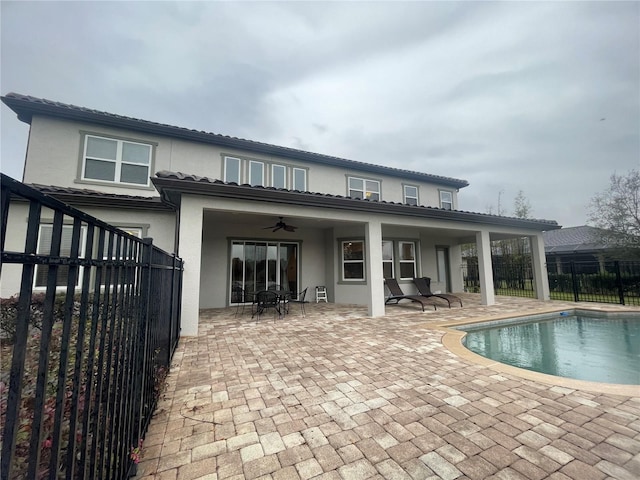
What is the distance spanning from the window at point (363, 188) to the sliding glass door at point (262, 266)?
13.8 ft

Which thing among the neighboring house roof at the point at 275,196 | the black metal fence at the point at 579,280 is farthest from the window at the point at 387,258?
the black metal fence at the point at 579,280

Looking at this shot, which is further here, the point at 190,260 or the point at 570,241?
the point at 570,241

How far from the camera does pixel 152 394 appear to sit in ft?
9.61

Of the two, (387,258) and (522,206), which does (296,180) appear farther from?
(522,206)

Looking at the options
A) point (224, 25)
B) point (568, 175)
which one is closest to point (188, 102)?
point (224, 25)

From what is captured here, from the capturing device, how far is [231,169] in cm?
1099

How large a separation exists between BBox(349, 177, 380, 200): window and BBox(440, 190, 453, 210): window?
15.1 ft

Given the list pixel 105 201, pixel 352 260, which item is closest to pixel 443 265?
pixel 352 260

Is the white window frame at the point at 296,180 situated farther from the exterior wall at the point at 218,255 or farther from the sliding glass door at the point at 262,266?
the sliding glass door at the point at 262,266

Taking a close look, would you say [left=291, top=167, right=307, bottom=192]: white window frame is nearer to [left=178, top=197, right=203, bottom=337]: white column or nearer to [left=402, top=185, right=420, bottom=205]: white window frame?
[left=402, top=185, right=420, bottom=205]: white window frame

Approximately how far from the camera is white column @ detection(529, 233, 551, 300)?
39.0 feet

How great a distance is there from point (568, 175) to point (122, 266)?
27956 mm

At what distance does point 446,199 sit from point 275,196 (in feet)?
42.2

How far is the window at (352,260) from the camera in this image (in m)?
11.4
